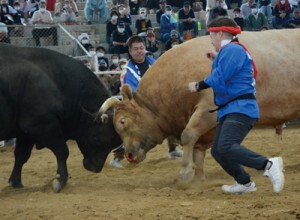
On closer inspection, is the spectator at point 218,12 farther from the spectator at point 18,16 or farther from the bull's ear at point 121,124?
the bull's ear at point 121,124

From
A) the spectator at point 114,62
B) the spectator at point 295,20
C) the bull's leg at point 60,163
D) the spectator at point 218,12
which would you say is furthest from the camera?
the spectator at point 295,20

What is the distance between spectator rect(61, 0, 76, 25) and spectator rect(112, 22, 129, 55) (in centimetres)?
179

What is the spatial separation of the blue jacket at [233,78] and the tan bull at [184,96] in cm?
143

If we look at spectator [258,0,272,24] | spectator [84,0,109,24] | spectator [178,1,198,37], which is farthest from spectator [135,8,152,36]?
spectator [258,0,272,24]

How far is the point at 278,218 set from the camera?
5816 millimetres

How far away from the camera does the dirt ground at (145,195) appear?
627 cm

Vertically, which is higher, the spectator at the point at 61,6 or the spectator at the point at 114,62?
the spectator at the point at 61,6

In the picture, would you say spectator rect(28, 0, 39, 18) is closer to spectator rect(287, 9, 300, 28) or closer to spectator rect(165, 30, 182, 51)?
spectator rect(165, 30, 182, 51)

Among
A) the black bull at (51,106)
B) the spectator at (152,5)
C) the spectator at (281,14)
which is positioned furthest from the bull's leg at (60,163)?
the spectator at (152,5)

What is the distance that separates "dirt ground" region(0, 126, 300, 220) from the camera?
627 cm

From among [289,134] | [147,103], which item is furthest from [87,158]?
[289,134]

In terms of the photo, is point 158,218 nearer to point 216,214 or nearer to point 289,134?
point 216,214

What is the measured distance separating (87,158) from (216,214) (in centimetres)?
339

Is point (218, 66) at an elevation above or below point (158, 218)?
above
